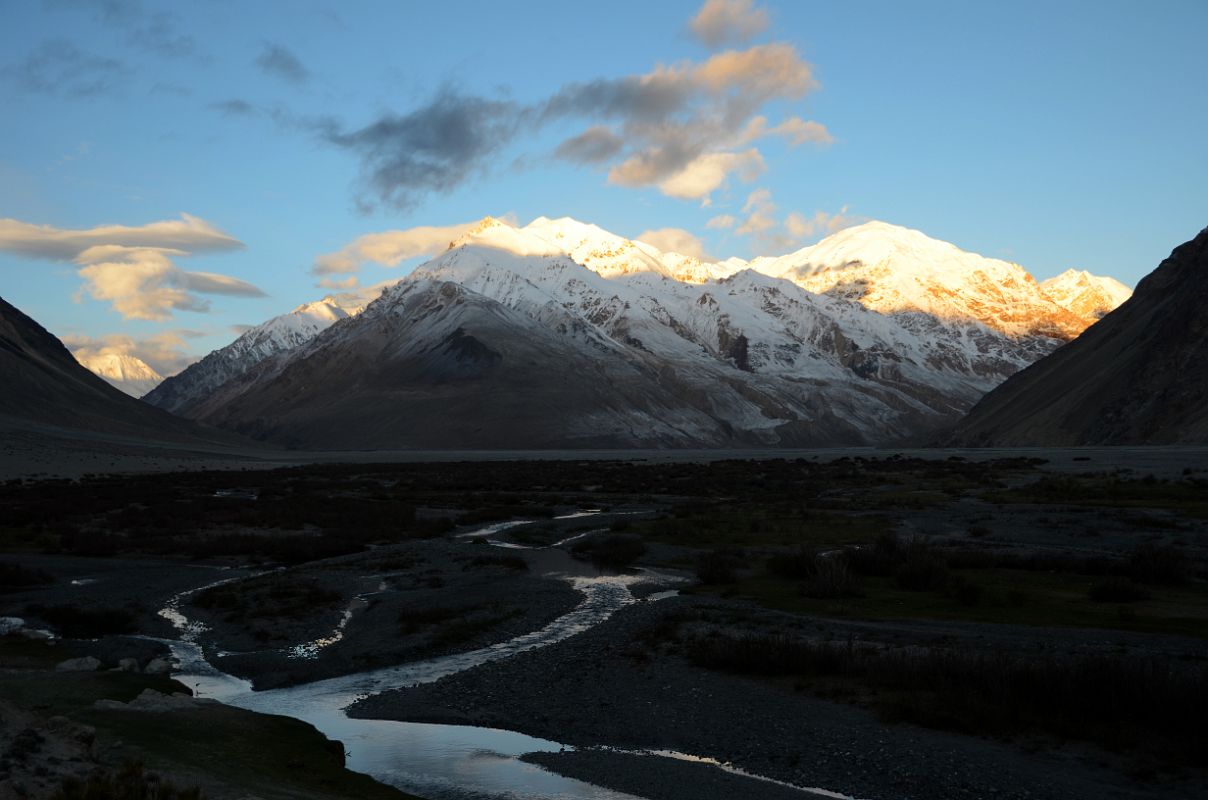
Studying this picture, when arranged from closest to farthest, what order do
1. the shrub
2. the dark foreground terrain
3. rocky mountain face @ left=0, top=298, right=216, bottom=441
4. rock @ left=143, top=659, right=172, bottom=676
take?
the dark foreground terrain
rock @ left=143, top=659, right=172, bottom=676
the shrub
rocky mountain face @ left=0, top=298, right=216, bottom=441

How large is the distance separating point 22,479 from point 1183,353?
13087cm

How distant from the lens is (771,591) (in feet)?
97.9

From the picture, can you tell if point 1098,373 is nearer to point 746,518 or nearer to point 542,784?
point 746,518

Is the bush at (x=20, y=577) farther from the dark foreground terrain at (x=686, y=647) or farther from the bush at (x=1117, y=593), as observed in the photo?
the bush at (x=1117, y=593)

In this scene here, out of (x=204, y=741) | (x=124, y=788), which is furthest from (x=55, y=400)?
(x=124, y=788)

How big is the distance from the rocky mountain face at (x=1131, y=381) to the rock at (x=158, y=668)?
117m

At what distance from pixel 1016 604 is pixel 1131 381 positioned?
398 feet

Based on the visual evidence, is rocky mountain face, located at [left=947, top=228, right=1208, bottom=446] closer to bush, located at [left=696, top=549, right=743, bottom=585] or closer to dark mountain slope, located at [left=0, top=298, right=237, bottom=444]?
bush, located at [left=696, top=549, right=743, bottom=585]

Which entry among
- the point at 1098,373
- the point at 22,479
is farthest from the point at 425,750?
the point at 1098,373

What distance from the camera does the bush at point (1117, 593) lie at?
1009 inches

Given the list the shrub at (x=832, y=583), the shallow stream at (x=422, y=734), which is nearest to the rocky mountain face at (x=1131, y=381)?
the shrub at (x=832, y=583)

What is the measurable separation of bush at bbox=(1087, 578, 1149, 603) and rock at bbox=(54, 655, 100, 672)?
23.9 m

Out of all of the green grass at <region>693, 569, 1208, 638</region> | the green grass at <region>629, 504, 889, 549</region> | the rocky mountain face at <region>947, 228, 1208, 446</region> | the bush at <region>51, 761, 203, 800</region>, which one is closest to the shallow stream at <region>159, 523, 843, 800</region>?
the bush at <region>51, 761, 203, 800</region>

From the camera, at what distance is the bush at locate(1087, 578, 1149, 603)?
2564 centimetres
